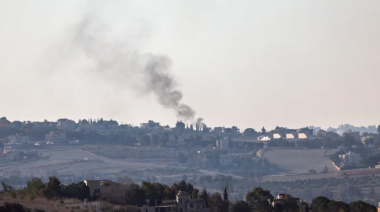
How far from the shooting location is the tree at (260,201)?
75125 mm

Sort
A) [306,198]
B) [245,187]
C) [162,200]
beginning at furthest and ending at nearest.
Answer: [245,187]
[306,198]
[162,200]

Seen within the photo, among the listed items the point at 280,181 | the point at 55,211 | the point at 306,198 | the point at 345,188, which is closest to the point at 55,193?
the point at 55,211

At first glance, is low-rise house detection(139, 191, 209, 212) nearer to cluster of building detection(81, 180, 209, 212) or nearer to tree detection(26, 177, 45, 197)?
cluster of building detection(81, 180, 209, 212)

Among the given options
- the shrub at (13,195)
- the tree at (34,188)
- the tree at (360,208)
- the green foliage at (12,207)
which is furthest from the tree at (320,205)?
the green foliage at (12,207)

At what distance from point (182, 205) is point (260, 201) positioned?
567cm

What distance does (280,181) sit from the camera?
19362cm

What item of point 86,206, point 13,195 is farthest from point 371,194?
point 86,206

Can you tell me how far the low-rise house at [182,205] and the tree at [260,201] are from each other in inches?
124

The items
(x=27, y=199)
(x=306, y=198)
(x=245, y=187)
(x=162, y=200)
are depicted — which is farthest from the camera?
(x=245, y=187)

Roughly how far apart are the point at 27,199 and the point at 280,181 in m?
124

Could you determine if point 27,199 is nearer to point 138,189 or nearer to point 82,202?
point 82,202

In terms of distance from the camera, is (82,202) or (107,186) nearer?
(82,202)

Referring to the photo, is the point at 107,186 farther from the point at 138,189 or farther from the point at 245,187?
the point at 245,187

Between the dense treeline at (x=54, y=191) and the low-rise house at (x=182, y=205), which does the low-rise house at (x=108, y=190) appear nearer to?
the dense treeline at (x=54, y=191)
